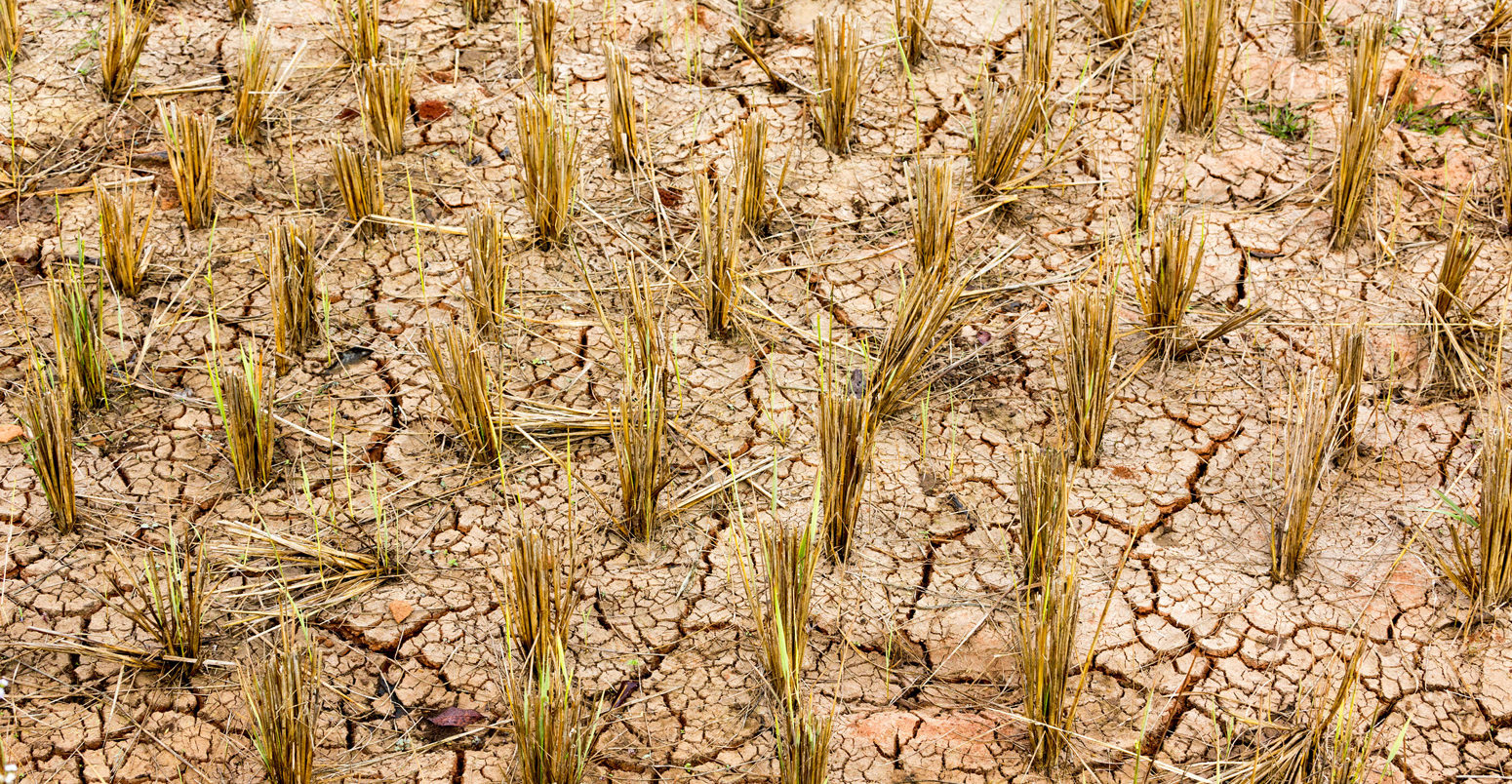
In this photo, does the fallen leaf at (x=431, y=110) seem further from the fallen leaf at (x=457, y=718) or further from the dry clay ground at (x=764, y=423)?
the fallen leaf at (x=457, y=718)

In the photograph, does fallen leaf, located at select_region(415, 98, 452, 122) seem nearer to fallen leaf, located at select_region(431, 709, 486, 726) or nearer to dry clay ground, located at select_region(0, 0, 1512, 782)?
dry clay ground, located at select_region(0, 0, 1512, 782)

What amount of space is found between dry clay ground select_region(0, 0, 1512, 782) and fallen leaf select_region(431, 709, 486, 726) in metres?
0.02

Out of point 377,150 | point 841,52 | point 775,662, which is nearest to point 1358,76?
point 841,52

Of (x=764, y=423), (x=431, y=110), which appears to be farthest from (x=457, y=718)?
(x=431, y=110)

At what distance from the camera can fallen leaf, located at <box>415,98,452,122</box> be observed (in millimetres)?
3943

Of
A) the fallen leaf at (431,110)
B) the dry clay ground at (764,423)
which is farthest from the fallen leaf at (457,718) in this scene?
the fallen leaf at (431,110)

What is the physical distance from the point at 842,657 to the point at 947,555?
14.4 inches

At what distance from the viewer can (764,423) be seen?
3139mm

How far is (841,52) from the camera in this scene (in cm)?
373

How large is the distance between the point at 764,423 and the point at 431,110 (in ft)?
5.10

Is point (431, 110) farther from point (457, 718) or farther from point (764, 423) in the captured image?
point (457, 718)

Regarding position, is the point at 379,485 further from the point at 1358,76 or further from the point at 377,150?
the point at 1358,76

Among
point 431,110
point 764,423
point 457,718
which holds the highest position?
point 431,110

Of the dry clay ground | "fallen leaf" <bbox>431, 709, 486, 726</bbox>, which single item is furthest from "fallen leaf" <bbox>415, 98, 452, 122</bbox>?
"fallen leaf" <bbox>431, 709, 486, 726</bbox>
